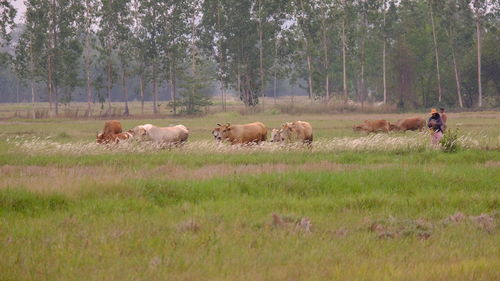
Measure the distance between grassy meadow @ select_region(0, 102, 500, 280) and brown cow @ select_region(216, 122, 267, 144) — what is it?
6130 millimetres

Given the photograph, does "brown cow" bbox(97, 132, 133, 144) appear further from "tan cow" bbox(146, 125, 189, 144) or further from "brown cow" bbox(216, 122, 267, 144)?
"brown cow" bbox(216, 122, 267, 144)

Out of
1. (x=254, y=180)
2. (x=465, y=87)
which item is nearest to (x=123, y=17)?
(x=465, y=87)

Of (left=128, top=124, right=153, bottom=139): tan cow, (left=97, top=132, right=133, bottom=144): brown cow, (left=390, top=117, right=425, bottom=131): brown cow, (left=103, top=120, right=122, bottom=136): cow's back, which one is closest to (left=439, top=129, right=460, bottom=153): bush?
(left=128, top=124, right=153, bottom=139): tan cow

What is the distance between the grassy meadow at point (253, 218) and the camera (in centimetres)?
796

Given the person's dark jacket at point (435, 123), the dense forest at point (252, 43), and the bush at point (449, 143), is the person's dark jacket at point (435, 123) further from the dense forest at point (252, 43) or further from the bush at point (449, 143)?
the dense forest at point (252, 43)

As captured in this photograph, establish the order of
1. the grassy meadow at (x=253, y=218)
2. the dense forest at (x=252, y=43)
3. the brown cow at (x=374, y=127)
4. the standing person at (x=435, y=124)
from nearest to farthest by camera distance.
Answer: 1. the grassy meadow at (x=253, y=218)
2. the standing person at (x=435, y=124)
3. the brown cow at (x=374, y=127)
4. the dense forest at (x=252, y=43)

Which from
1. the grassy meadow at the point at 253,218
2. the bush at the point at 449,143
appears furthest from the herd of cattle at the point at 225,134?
the bush at the point at 449,143

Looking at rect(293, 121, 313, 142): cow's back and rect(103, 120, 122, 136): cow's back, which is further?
rect(103, 120, 122, 136): cow's back

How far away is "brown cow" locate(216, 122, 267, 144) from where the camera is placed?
26.1 metres

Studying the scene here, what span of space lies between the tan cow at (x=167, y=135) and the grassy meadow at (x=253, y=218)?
20.8ft

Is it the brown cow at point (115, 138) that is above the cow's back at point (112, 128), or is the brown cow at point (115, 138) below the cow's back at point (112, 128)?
below

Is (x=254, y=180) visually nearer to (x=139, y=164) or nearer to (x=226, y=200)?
(x=226, y=200)

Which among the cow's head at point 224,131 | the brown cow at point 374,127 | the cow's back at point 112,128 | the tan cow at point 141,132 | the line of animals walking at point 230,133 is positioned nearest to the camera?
the line of animals walking at point 230,133

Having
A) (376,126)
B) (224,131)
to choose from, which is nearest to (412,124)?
(376,126)
